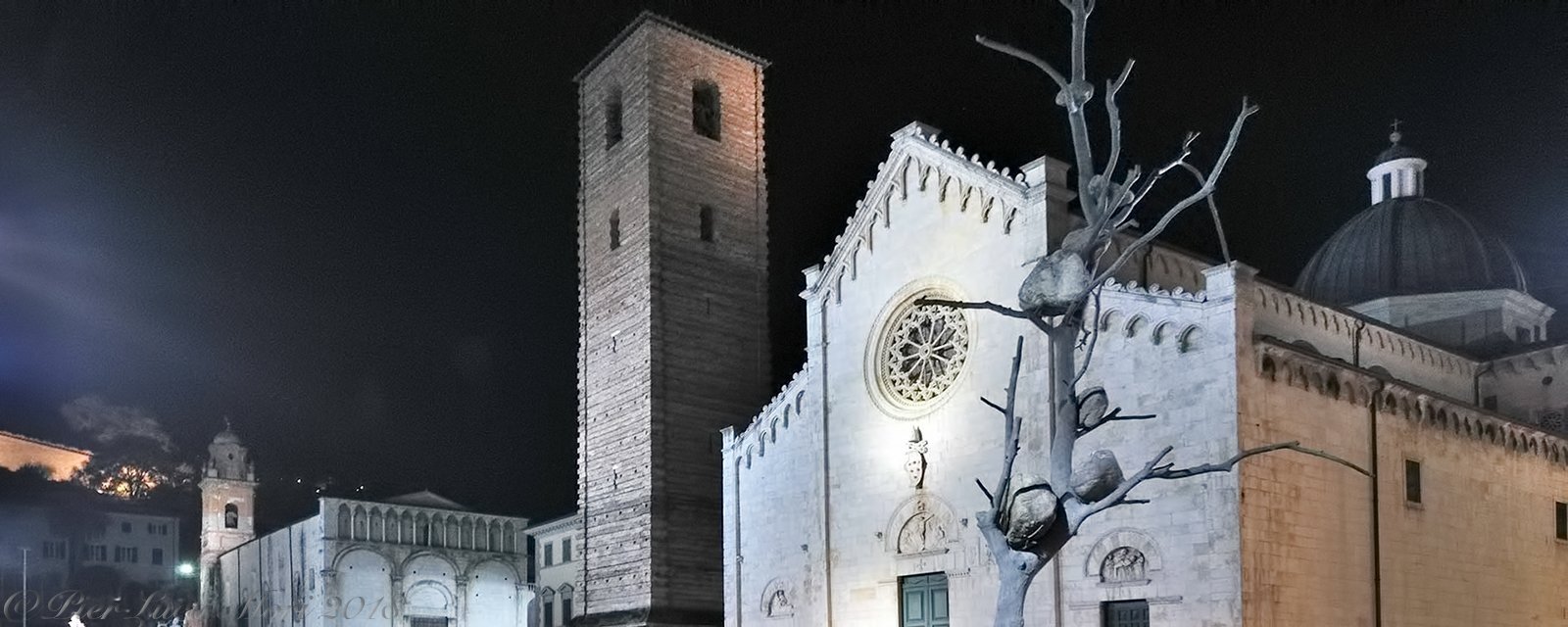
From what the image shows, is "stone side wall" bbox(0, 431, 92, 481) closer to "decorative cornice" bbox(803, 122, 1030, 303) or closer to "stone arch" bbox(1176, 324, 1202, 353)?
"decorative cornice" bbox(803, 122, 1030, 303)

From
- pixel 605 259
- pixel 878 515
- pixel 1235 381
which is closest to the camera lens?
pixel 1235 381

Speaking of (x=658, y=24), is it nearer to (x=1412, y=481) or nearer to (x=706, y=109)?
(x=706, y=109)

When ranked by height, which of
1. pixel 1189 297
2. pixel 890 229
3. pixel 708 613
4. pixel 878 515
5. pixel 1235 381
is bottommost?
pixel 708 613

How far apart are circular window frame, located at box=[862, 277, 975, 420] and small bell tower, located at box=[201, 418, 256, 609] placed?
182ft

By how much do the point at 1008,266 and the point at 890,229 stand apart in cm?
421

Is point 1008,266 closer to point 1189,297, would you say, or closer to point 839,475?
point 1189,297

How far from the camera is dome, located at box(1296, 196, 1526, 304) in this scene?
3444 cm

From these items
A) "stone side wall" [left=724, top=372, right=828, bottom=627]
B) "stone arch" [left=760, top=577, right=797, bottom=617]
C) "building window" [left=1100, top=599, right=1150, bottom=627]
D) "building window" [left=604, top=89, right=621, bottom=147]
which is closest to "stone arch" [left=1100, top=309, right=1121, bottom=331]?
"building window" [left=1100, top=599, right=1150, bottom=627]

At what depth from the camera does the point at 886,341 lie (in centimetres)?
2769

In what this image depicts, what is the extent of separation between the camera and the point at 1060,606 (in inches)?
866

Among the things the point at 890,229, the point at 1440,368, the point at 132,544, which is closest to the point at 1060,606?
the point at 890,229

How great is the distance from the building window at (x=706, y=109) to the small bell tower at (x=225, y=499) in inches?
1830

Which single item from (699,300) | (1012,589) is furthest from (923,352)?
(1012,589)

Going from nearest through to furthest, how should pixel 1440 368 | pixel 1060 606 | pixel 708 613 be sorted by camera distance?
pixel 1060 606
pixel 1440 368
pixel 708 613
